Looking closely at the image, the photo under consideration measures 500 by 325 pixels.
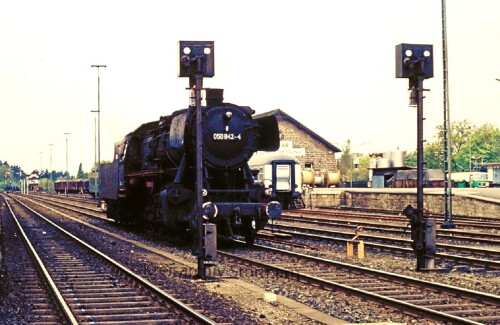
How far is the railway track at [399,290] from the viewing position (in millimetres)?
9031

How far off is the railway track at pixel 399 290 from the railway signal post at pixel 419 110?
4.25ft

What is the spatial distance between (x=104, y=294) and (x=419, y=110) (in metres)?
6.51

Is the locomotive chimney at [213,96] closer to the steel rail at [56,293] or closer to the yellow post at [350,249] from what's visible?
the yellow post at [350,249]

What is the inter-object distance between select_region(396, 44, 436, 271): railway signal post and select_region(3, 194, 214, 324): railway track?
494 cm

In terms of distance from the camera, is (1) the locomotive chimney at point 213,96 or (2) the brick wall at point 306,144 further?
(2) the brick wall at point 306,144

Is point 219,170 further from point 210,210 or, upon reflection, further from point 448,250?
point 448,250

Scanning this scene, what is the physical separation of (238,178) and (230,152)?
906mm

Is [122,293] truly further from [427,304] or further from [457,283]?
[457,283]

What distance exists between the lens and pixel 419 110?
13.8 m

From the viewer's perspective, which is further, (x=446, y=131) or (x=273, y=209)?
(x=446, y=131)

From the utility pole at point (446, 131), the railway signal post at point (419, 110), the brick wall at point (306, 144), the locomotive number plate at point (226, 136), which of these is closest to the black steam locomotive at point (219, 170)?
the locomotive number plate at point (226, 136)

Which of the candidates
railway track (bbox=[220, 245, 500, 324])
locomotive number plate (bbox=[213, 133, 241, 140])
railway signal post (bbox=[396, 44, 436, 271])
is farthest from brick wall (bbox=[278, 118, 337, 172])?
railway signal post (bbox=[396, 44, 436, 271])

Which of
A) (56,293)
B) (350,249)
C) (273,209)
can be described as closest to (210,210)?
(273,209)

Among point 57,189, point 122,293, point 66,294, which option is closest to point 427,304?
point 122,293
